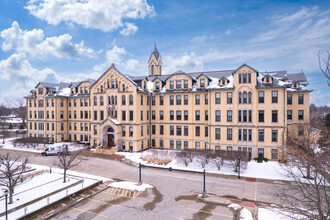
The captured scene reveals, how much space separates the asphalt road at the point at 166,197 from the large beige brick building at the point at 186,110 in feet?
34.4

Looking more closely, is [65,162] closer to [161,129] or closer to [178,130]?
[161,129]

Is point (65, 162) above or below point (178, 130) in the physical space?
below

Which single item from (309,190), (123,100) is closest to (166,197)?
(309,190)

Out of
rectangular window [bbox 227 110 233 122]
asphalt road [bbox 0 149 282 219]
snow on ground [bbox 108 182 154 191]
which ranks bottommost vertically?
asphalt road [bbox 0 149 282 219]

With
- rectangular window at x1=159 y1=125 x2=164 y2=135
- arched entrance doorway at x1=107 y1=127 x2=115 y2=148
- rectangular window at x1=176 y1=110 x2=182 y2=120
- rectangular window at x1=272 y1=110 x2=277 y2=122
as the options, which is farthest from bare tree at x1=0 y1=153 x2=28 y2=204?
rectangular window at x1=272 y1=110 x2=277 y2=122

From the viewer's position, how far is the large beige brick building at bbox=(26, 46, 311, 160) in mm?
31281

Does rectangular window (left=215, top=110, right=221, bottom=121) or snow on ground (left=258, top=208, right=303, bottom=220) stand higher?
rectangular window (left=215, top=110, right=221, bottom=121)

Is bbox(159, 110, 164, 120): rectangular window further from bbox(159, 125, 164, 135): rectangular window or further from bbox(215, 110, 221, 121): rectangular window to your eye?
bbox(215, 110, 221, 121): rectangular window

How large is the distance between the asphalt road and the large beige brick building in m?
10.5

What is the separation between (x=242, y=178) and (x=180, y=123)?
1682cm

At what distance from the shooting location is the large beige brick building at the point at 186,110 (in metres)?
31.3

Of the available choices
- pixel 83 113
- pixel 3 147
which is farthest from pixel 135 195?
pixel 3 147

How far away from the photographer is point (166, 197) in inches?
731

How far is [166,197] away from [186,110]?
21.2 m
